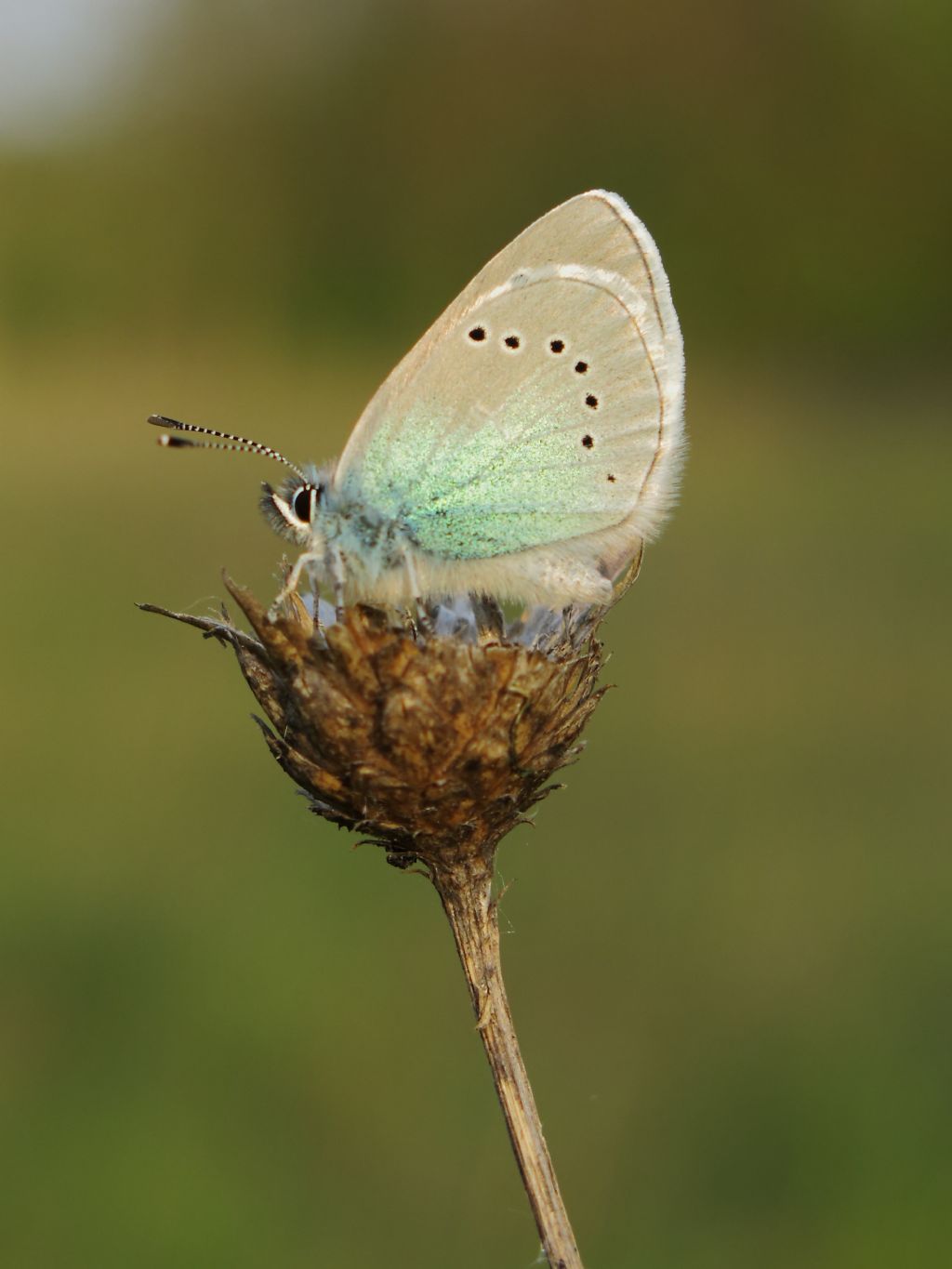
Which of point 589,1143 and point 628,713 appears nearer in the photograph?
point 589,1143

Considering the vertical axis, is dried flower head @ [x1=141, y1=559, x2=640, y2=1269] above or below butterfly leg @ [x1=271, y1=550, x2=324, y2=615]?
below

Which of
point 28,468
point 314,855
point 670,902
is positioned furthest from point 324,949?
point 28,468

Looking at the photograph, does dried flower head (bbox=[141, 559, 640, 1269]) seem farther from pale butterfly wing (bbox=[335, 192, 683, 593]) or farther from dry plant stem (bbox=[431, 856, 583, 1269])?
pale butterfly wing (bbox=[335, 192, 683, 593])

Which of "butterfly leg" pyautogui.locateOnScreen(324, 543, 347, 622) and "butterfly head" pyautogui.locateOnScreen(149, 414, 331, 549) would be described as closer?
"butterfly leg" pyautogui.locateOnScreen(324, 543, 347, 622)

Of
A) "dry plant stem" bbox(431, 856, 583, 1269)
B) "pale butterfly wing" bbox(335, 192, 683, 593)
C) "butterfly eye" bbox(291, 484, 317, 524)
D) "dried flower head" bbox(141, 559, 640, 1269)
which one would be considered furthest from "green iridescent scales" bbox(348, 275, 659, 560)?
"dry plant stem" bbox(431, 856, 583, 1269)

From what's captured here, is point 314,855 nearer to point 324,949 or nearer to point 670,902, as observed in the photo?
point 324,949

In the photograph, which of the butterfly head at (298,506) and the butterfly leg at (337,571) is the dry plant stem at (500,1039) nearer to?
the butterfly leg at (337,571)

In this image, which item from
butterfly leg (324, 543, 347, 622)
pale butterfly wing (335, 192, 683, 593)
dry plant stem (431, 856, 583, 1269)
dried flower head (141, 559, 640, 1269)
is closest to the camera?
dry plant stem (431, 856, 583, 1269)
